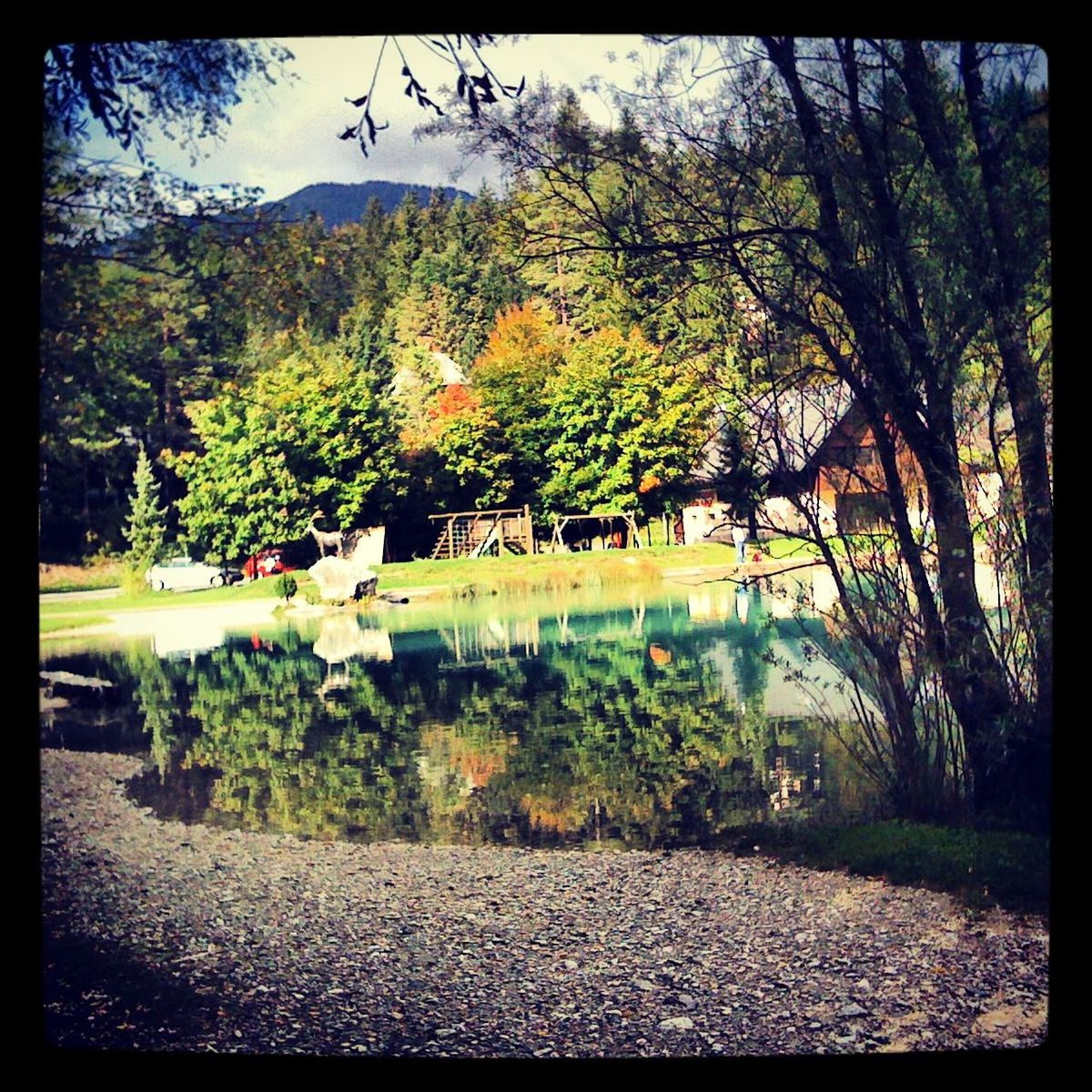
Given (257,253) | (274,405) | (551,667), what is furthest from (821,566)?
(257,253)

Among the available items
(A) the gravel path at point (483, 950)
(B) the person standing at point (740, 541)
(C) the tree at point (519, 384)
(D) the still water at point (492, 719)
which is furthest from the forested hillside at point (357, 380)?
(A) the gravel path at point (483, 950)

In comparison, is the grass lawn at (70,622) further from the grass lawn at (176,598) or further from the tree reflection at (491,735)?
the tree reflection at (491,735)

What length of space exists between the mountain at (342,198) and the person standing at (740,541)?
4.26 feet

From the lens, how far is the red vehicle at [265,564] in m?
3.35

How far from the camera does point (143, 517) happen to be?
3.27m

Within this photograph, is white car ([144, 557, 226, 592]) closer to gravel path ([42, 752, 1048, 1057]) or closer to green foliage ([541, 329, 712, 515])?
gravel path ([42, 752, 1048, 1057])

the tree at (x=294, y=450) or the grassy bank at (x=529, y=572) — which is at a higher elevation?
the tree at (x=294, y=450)

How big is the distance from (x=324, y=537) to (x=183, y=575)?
44 cm

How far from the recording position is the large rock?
3.38m

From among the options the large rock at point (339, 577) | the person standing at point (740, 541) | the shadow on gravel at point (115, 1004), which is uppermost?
the person standing at point (740, 541)

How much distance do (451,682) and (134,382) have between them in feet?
4.29

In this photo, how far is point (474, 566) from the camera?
3.40m

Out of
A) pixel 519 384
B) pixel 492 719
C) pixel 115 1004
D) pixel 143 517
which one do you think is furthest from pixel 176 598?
pixel 519 384

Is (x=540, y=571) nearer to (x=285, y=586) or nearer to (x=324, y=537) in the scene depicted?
(x=324, y=537)
